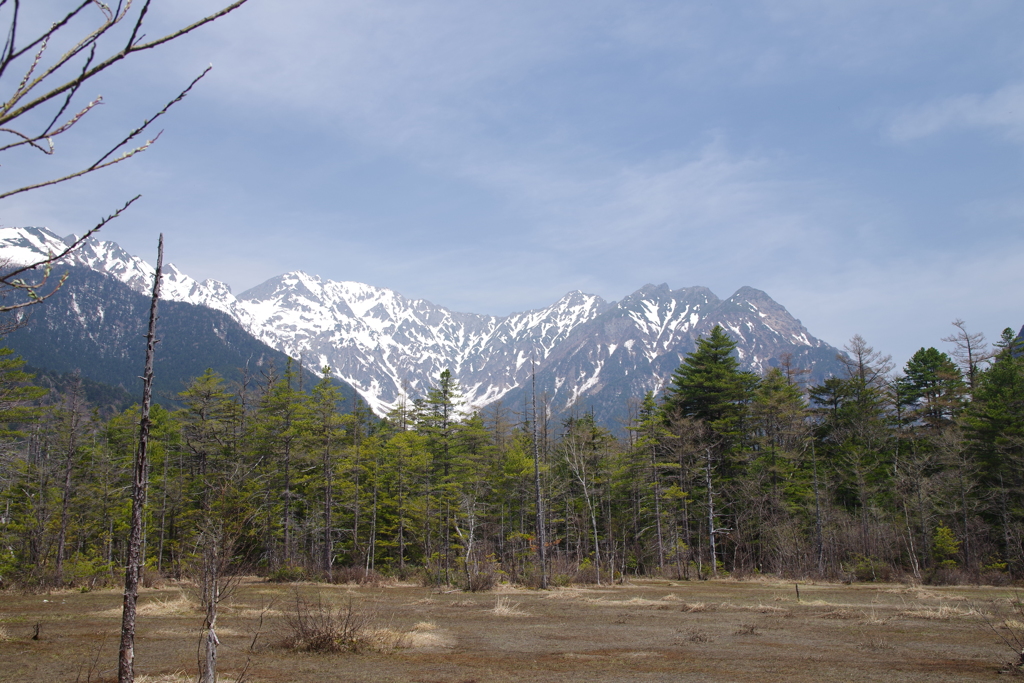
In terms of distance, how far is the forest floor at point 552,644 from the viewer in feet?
30.2

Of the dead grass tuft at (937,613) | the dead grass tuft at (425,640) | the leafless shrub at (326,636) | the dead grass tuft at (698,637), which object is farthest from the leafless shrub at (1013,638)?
the leafless shrub at (326,636)

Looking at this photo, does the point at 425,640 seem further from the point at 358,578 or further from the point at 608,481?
the point at 608,481

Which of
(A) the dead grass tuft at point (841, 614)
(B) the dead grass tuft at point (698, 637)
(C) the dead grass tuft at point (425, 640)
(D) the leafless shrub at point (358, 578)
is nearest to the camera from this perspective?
(C) the dead grass tuft at point (425, 640)

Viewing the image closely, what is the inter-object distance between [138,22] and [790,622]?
18.6 metres

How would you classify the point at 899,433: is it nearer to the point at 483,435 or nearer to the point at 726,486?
the point at 726,486

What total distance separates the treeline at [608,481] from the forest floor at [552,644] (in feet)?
44.4

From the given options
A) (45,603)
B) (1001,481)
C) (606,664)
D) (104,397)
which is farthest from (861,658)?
(104,397)

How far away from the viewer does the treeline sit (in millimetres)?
35938

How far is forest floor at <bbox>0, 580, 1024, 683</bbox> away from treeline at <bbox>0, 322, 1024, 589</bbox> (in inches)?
533

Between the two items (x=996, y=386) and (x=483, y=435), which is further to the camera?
(x=483, y=435)

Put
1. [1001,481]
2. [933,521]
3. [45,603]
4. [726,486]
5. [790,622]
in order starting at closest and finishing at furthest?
1. [790,622]
2. [45,603]
3. [1001,481]
4. [933,521]
5. [726,486]

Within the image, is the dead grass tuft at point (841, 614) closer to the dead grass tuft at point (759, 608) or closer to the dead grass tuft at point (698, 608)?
the dead grass tuft at point (759, 608)

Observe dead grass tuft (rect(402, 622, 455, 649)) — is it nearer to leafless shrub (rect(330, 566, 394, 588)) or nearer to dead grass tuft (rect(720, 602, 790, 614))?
dead grass tuft (rect(720, 602, 790, 614))

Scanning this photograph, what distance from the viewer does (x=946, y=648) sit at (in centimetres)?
1127
